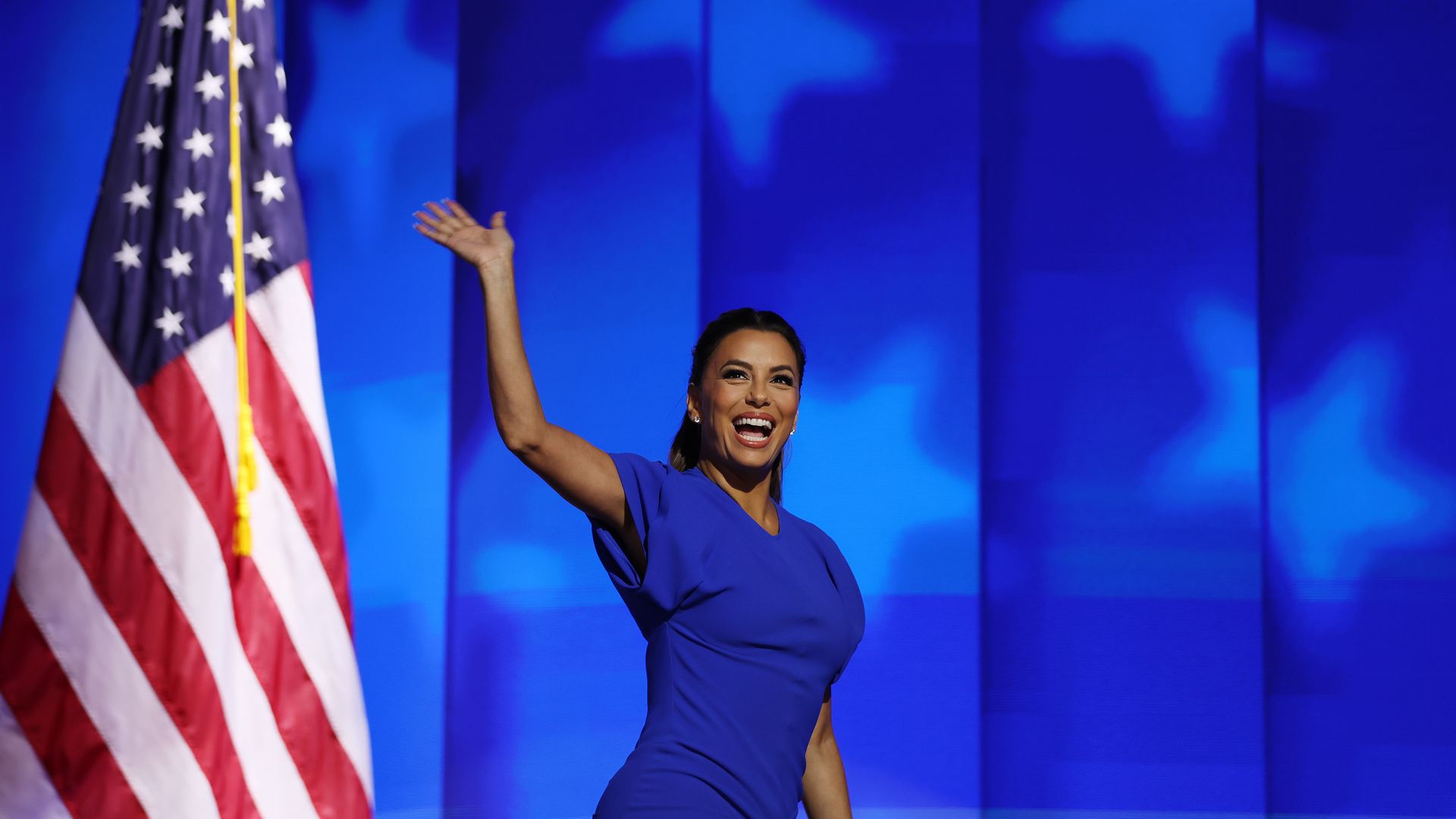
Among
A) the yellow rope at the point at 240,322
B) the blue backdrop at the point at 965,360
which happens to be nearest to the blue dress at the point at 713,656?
the yellow rope at the point at 240,322

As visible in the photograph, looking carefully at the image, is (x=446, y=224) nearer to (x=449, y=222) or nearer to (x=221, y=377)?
(x=449, y=222)

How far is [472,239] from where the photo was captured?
1692 millimetres

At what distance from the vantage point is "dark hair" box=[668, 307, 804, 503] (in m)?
1.92

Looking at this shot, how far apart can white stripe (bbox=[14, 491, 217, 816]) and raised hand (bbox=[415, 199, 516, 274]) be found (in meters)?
1.10

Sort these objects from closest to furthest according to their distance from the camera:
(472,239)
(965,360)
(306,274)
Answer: (472,239)
(306,274)
(965,360)

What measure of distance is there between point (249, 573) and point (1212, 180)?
2325 mm

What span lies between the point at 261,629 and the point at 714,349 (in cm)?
113

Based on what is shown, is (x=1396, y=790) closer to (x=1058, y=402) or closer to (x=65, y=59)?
(x=1058, y=402)

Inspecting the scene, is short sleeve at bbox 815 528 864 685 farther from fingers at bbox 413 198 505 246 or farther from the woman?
fingers at bbox 413 198 505 246

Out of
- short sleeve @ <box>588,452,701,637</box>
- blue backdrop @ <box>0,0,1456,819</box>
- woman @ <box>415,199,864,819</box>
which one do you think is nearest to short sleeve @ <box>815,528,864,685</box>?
woman @ <box>415,199,864,819</box>

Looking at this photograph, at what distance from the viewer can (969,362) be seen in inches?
137

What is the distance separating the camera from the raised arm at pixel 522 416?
1584 mm

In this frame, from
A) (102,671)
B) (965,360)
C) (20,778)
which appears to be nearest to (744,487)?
(102,671)

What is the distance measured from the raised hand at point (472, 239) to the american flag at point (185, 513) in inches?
39.0
